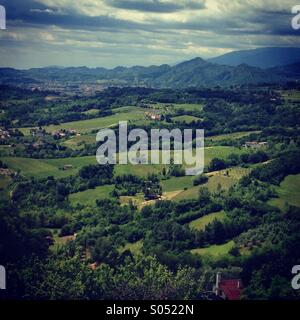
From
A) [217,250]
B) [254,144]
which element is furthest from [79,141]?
[217,250]

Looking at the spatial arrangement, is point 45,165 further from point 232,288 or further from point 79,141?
point 232,288

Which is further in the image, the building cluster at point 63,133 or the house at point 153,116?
the house at point 153,116

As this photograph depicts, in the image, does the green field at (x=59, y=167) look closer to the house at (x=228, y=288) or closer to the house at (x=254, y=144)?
the house at (x=254, y=144)

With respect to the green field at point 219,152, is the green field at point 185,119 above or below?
above

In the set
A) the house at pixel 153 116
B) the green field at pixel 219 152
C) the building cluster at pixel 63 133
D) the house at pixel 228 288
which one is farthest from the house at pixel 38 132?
the house at pixel 228 288

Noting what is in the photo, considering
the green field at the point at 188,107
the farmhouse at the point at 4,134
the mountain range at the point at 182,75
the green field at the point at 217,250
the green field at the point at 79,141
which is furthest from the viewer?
the mountain range at the point at 182,75
